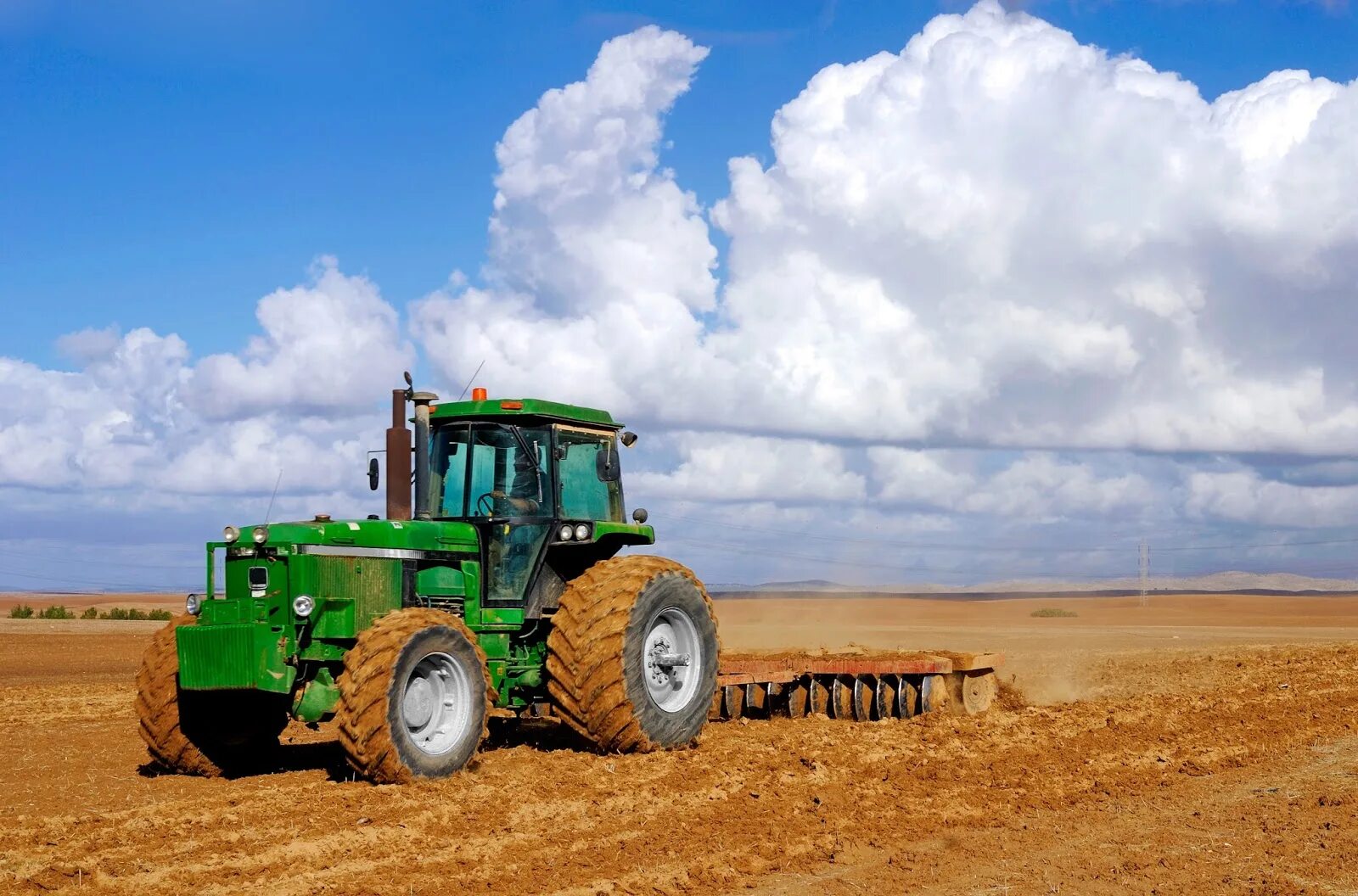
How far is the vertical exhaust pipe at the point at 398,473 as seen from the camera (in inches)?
485

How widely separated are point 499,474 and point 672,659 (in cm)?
227

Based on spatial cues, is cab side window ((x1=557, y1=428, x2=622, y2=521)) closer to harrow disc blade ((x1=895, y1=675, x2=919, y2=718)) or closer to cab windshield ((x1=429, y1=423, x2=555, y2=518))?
cab windshield ((x1=429, y1=423, x2=555, y2=518))

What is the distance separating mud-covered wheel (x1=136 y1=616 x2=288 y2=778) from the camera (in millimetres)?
10914

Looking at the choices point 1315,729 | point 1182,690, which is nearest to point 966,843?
point 1315,729

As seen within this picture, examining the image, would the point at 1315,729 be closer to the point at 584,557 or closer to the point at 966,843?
the point at 966,843

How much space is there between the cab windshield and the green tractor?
0.02 metres

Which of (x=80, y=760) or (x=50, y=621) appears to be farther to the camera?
(x=50, y=621)

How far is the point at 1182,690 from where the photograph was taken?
1841 centimetres

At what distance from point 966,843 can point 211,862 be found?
4.51 m

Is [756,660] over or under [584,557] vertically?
under

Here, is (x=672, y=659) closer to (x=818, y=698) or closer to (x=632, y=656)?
(x=632, y=656)

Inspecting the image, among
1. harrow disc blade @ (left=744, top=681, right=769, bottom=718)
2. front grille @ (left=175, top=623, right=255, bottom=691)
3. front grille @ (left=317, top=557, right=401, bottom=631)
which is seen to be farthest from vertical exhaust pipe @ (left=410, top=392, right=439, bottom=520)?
harrow disc blade @ (left=744, top=681, right=769, bottom=718)

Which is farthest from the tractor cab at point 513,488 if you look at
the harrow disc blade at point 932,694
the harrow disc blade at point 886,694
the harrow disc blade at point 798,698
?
the harrow disc blade at point 932,694

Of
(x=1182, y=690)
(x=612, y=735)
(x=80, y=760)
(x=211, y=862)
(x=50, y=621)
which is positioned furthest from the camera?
(x=50, y=621)
